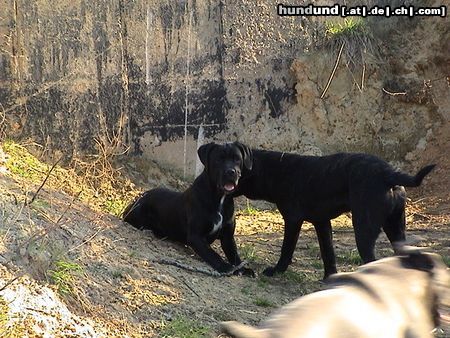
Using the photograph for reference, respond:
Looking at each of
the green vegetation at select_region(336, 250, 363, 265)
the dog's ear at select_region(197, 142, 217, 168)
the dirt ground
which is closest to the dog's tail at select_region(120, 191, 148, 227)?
the dirt ground

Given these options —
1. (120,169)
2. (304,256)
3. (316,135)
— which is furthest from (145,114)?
(304,256)

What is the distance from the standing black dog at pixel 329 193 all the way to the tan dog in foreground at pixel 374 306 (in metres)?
3.53

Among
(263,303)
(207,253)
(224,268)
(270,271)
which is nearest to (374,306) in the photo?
(263,303)

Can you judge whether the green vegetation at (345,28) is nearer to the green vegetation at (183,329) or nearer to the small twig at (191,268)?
the small twig at (191,268)

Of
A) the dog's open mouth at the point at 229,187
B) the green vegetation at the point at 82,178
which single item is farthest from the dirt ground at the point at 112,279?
the dog's open mouth at the point at 229,187

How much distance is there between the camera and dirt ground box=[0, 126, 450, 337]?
14.2ft

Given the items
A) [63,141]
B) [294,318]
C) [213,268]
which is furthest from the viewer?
[63,141]

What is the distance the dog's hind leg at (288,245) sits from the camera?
669 cm

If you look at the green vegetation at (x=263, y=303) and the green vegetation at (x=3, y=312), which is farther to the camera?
the green vegetation at (x=263, y=303)

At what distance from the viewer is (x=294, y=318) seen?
1.75 meters

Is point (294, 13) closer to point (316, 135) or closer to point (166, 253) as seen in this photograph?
point (316, 135)

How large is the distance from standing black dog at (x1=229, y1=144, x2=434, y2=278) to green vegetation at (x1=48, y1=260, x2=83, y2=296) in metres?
2.23

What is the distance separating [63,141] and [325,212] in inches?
143

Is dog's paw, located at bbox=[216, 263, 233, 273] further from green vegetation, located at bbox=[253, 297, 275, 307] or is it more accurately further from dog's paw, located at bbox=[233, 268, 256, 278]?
green vegetation, located at bbox=[253, 297, 275, 307]
